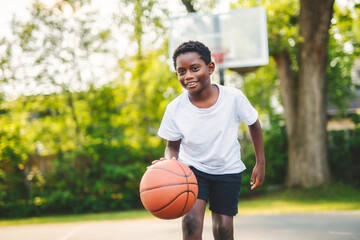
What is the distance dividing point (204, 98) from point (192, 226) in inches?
38.7

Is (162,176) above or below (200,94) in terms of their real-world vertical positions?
below

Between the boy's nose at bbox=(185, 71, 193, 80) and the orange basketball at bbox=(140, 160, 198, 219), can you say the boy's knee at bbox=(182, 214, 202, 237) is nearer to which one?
the orange basketball at bbox=(140, 160, 198, 219)

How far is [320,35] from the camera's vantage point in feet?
31.2

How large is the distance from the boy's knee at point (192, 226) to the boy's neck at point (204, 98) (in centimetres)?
86

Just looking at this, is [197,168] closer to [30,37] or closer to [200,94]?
[200,94]

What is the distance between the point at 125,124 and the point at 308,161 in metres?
5.31

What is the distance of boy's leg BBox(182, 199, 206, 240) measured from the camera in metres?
2.62

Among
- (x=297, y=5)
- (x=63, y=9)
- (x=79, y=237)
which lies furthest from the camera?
(x=297, y=5)

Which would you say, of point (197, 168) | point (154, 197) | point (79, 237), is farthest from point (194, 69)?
point (79, 237)

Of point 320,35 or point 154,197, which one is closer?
point 154,197

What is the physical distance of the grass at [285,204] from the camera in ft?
25.7

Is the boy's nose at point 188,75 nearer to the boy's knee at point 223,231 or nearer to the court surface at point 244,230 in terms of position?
the boy's knee at point 223,231

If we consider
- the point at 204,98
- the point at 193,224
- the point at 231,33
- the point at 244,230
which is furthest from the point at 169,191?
the point at 231,33

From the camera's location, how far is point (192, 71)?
2.68m
